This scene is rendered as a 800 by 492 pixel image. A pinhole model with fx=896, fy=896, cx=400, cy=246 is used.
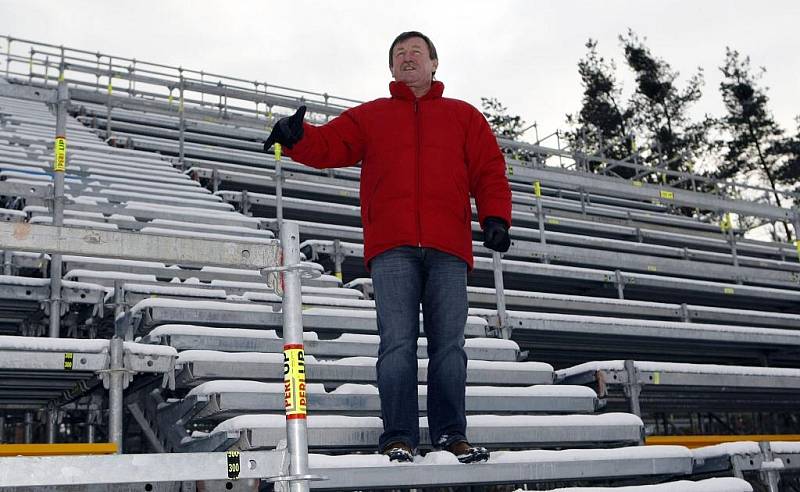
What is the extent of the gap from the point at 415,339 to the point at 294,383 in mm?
1185

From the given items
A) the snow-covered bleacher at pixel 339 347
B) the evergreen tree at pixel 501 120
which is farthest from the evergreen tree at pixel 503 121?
the snow-covered bleacher at pixel 339 347

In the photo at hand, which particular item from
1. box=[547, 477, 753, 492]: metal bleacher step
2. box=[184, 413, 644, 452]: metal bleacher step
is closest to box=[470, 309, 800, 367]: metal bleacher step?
box=[184, 413, 644, 452]: metal bleacher step

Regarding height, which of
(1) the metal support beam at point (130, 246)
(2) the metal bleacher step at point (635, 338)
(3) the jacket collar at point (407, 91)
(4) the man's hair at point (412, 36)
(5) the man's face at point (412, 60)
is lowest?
(1) the metal support beam at point (130, 246)

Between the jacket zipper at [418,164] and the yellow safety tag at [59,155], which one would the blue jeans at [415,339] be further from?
the yellow safety tag at [59,155]

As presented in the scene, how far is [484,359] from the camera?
4.65 meters

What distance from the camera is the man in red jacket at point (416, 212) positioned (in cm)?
306

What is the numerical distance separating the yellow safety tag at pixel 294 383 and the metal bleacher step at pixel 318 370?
158 centimetres

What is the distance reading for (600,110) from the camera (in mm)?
21391

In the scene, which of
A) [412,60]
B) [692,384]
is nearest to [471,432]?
[412,60]

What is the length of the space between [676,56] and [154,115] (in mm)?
12962

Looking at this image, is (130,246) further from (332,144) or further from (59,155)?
(59,155)

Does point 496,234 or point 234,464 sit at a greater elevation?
point 496,234

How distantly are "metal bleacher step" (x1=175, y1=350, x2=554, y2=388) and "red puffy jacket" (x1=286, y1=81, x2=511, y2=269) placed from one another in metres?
0.81

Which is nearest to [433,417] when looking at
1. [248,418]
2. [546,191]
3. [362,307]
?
[248,418]
